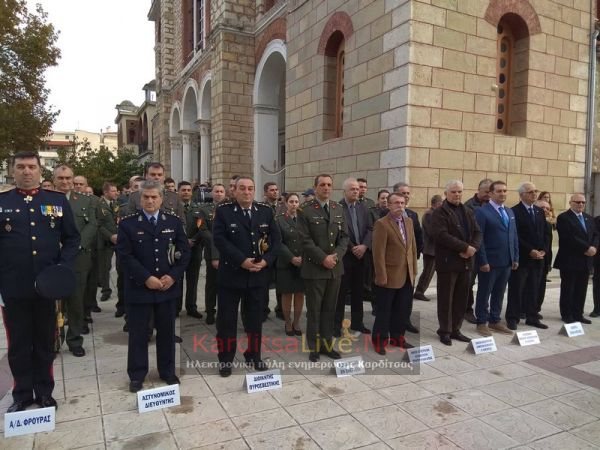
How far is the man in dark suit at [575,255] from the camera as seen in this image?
6.23m

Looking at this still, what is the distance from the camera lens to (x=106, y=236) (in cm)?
629

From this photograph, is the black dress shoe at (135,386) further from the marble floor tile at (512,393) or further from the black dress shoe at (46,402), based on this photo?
the marble floor tile at (512,393)

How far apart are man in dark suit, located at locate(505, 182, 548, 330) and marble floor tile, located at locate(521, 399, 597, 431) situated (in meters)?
2.35

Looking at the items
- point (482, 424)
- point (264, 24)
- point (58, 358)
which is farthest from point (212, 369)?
point (264, 24)

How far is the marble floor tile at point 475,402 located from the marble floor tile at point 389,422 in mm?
531

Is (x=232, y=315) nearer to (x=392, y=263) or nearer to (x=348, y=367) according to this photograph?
(x=348, y=367)

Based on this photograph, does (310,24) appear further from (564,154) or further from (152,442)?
(152,442)

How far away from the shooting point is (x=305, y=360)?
15.4 ft

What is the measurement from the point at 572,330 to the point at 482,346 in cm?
167

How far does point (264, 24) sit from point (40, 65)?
7647 mm

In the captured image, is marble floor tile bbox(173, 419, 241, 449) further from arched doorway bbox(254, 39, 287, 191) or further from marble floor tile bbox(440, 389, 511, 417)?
arched doorway bbox(254, 39, 287, 191)

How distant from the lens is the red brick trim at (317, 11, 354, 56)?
9442 millimetres

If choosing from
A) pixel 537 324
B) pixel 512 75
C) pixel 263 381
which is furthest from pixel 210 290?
pixel 512 75

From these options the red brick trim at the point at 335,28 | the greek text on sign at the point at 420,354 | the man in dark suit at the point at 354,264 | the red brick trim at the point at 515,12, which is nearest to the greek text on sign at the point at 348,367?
the greek text on sign at the point at 420,354
